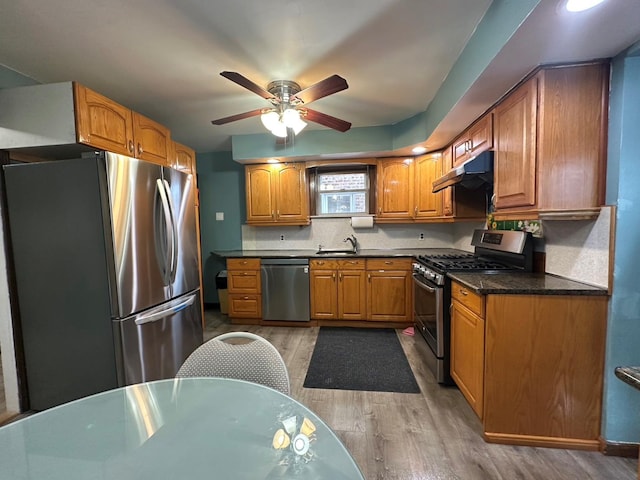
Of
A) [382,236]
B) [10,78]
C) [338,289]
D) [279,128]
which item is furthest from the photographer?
[382,236]

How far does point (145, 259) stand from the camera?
6.35 feet

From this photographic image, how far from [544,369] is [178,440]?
6.07 feet

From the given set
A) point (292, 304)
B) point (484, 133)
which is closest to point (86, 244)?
point (292, 304)

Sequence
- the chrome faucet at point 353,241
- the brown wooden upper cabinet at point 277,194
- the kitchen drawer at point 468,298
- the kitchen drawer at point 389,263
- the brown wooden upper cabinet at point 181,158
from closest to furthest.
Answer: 1. the kitchen drawer at point 468,298
2. the brown wooden upper cabinet at point 181,158
3. the kitchen drawer at point 389,263
4. the brown wooden upper cabinet at point 277,194
5. the chrome faucet at point 353,241

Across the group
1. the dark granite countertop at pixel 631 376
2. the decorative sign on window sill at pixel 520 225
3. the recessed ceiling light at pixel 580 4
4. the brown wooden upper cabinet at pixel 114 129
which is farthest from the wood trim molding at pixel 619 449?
the brown wooden upper cabinet at pixel 114 129

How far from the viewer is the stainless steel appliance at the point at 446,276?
2.11 m

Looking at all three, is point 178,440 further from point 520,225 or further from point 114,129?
point 520,225

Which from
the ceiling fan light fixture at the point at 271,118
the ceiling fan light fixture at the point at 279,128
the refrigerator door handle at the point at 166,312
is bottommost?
the refrigerator door handle at the point at 166,312

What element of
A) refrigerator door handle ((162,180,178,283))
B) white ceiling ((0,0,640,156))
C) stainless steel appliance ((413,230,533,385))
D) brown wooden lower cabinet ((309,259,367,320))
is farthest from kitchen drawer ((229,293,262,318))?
white ceiling ((0,0,640,156))

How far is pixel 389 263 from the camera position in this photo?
335cm

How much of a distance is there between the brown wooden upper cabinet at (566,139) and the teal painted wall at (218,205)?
3.58 m

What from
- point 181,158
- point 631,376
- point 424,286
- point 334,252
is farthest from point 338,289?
point 631,376

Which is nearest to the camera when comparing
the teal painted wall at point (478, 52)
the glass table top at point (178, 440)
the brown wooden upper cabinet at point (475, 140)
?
the glass table top at point (178, 440)

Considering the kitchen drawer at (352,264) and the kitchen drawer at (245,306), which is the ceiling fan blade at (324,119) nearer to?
the kitchen drawer at (352,264)
